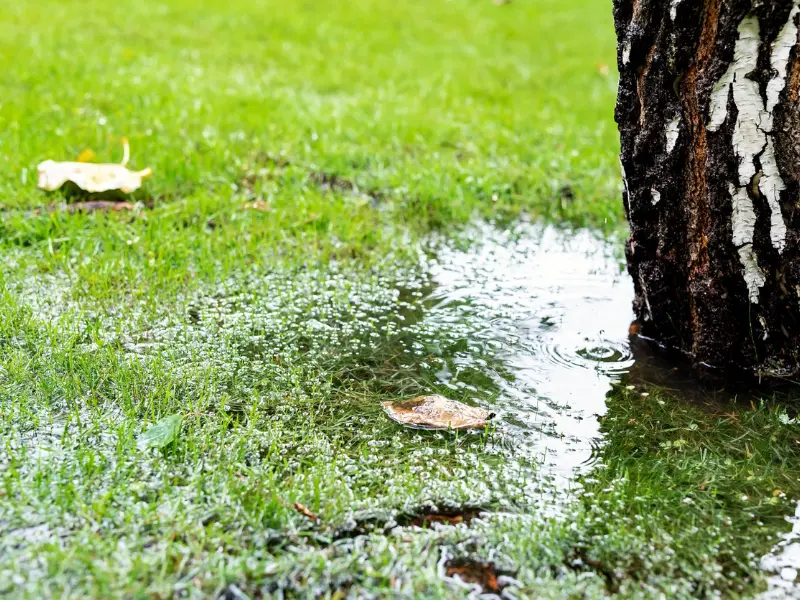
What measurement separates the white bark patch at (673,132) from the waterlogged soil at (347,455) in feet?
2.46

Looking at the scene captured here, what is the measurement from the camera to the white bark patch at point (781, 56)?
6.85 ft

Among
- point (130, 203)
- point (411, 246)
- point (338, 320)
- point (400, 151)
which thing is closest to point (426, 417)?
point (338, 320)

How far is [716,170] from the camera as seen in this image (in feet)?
7.59

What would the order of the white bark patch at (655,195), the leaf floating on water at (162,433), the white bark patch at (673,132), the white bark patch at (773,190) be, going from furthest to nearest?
the white bark patch at (655,195)
the white bark patch at (673,132)
the white bark patch at (773,190)
the leaf floating on water at (162,433)

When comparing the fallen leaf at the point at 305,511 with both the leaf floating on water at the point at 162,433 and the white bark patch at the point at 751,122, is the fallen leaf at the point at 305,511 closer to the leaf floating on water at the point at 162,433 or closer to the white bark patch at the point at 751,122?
the leaf floating on water at the point at 162,433

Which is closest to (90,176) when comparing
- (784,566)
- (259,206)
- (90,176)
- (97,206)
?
(90,176)

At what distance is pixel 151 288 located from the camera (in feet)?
9.82

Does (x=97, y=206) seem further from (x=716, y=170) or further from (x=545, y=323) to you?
(x=716, y=170)

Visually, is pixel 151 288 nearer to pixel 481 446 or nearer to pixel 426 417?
pixel 426 417

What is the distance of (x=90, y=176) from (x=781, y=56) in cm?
308

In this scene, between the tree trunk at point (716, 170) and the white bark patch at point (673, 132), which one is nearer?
the tree trunk at point (716, 170)

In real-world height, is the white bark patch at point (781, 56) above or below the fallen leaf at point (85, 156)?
above

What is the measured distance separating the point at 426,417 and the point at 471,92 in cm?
474

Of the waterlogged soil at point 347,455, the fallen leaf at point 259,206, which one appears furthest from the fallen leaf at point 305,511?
the fallen leaf at point 259,206
